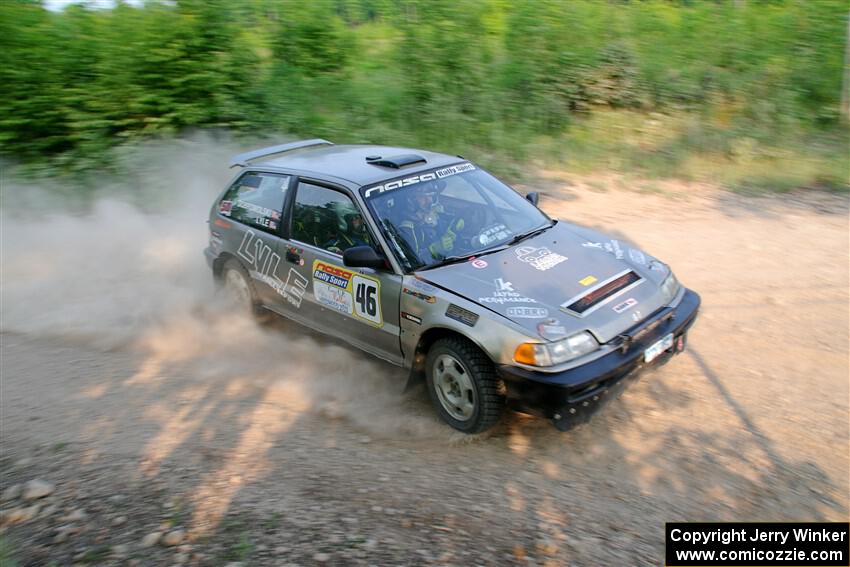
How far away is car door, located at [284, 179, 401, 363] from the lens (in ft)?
16.0

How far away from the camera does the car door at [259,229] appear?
577 centimetres

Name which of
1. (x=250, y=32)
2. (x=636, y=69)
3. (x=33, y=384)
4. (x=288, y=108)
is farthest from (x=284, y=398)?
(x=636, y=69)

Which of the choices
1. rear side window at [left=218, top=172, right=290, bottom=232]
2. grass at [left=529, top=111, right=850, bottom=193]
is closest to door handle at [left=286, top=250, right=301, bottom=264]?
rear side window at [left=218, top=172, right=290, bottom=232]

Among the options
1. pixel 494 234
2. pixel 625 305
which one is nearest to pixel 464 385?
pixel 625 305

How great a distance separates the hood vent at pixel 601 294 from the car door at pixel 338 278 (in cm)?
118

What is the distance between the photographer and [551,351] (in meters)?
4.04

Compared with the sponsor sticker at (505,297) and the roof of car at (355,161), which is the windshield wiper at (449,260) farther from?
the roof of car at (355,161)

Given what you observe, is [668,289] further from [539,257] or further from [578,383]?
[578,383]

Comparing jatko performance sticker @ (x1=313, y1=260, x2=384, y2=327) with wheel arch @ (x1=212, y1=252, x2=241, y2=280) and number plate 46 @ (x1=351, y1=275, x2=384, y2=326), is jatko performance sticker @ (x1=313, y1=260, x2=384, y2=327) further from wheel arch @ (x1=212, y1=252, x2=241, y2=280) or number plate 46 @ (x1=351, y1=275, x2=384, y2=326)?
wheel arch @ (x1=212, y1=252, x2=241, y2=280)

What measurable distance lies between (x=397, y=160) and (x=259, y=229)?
1.43 metres

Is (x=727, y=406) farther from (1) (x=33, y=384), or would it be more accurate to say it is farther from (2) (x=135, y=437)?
(1) (x=33, y=384)

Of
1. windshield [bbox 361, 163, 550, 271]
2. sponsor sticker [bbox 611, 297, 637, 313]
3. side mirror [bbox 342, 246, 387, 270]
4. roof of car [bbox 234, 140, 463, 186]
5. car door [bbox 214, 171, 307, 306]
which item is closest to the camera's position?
sponsor sticker [bbox 611, 297, 637, 313]

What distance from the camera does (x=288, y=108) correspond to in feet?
37.5

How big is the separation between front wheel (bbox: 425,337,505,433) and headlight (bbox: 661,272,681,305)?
1.38 meters
